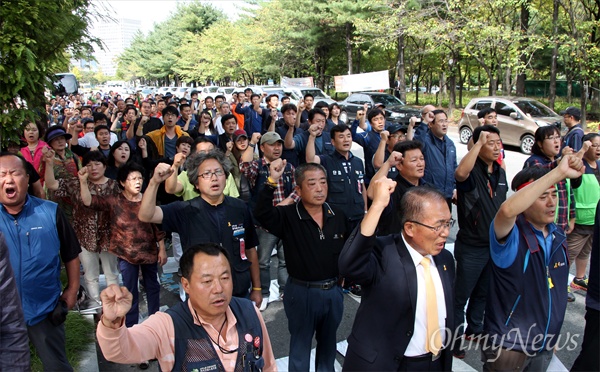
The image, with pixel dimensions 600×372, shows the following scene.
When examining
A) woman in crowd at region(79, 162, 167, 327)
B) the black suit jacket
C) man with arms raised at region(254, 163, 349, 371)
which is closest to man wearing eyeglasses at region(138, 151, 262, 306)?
man with arms raised at region(254, 163, 349, 371)

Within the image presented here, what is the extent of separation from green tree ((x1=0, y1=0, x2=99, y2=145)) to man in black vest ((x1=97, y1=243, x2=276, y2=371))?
128 inches

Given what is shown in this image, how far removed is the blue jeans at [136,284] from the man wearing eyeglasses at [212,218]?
95cm

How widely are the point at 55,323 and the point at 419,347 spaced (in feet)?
7.95

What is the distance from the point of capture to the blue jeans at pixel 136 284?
13.5ft

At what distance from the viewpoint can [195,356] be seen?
2068 mm

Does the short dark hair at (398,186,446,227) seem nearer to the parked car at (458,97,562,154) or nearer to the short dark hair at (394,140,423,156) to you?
the short dark hair at (394,140,423,156)

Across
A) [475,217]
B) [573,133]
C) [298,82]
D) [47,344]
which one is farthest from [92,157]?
[298,82]

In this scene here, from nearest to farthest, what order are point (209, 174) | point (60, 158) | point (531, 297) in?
point (531, 297)
point (209, 174)
point (60, 158)

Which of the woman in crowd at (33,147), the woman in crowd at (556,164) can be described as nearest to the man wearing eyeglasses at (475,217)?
the woman in crowd at (556,164)

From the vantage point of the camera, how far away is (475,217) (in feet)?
13.1

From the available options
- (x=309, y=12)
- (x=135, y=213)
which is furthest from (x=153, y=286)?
(x=309, y=12)

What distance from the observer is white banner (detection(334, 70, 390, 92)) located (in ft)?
74.4

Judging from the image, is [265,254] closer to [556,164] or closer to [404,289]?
[404,289]

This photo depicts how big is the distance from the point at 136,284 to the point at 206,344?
93.5 inches
